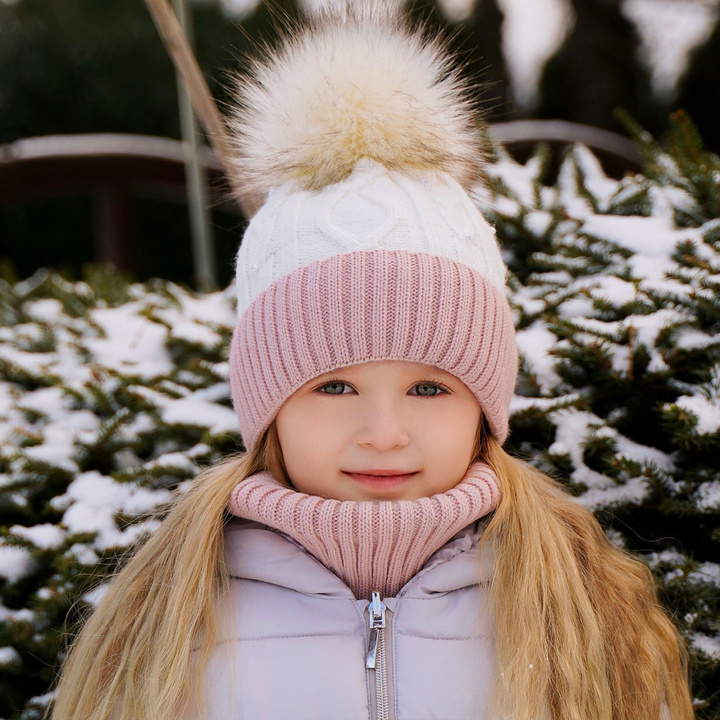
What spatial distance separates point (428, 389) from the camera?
164 centimetres

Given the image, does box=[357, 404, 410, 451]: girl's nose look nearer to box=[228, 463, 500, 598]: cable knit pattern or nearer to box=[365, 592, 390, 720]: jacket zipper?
box=[228, 463, 500, 598]: cable knit pattern

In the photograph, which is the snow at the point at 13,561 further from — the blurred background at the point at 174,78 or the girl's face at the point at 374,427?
the blurred background at the point at 174,78

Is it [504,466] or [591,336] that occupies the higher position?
[591,336]

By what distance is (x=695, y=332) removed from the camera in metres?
1.88

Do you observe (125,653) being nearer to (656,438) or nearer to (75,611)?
(75,611)

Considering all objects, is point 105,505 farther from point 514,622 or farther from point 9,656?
point 514,622

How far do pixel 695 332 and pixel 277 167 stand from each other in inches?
40.8

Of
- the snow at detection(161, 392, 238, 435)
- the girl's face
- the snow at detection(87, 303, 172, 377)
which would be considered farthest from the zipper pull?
the snow at detection(87, 303, 172, 377)

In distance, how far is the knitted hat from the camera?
5.15 ft

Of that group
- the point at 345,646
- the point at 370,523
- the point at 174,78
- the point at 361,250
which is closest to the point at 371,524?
the point at 370,523

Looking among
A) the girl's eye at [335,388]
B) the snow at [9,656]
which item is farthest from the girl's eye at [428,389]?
the snow at [9,656]

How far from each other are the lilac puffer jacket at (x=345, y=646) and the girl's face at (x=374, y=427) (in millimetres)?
163

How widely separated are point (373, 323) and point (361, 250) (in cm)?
15

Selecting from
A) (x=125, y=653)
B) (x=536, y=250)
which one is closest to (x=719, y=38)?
(x=536, y=250)
